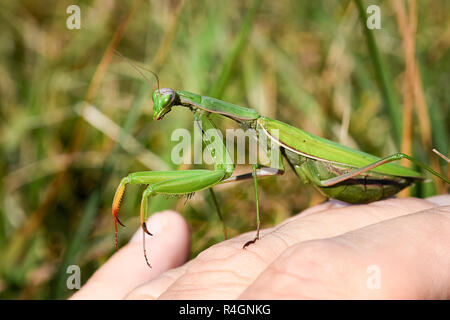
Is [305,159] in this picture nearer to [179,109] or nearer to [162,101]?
[162,101]

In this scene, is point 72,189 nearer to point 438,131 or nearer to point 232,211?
point 232,211

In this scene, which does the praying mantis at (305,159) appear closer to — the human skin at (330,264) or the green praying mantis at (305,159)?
the green praying mantis at (305,159)

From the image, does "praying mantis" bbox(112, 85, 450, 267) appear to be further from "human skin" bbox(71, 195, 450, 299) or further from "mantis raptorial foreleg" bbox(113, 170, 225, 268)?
"human skin" bbox(71, 195, 450, 299)

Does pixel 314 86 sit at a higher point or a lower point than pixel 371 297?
higher

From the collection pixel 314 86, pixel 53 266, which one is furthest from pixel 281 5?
pixel 53 266

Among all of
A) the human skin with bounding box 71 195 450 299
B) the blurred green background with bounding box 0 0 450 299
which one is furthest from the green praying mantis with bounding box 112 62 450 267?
the blurred green background with bounding box 0 0 450 299
